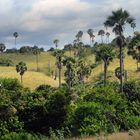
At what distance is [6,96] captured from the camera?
6069cm

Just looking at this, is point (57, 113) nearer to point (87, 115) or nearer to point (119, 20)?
point (87, 115)

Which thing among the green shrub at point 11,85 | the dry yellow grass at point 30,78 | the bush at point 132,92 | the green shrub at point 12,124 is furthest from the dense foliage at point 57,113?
the dry yellow grass at point 30,78

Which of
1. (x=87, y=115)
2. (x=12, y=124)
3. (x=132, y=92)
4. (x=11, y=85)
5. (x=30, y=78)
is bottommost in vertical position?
(x=12, y=124)

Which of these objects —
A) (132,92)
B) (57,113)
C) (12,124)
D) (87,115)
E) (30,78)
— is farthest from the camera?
(30,78)

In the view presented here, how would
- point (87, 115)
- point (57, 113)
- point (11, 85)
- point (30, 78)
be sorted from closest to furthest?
point (87, 115), point (57, 113), point (11, 85), point (30, 78)

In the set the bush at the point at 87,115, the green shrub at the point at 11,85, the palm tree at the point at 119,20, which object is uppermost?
the palm tree at the point at 119,20

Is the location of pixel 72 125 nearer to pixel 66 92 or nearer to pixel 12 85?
pixel 66 92

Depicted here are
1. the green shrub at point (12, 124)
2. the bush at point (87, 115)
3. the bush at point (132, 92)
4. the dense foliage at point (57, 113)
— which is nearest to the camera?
the bush at point (87, 115)

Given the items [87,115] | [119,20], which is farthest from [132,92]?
[87,115]


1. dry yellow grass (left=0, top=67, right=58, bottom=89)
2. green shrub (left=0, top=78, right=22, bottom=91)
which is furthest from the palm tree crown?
dry yellow grass (left=0, top=67, right=58, bottom=89)

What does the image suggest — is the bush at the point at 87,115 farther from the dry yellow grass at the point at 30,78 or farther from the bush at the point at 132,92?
the dry yellow grass at the point at 30,78

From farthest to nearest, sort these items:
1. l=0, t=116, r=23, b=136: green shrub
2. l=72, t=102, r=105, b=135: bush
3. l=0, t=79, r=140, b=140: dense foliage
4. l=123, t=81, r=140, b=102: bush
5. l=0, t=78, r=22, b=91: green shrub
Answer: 1. l=123, t=81, r=140, b=102: bush
2. l=0, t=78, r=22, b=91: green shrub
3. l=0, t=116, r=23, b=136: green shrub
4. l=0, t=79, r=140, b=140: dense foliage
5. l=72, t=102, r=105, b=135: bush

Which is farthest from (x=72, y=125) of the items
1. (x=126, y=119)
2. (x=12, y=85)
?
(x=12, y=85)

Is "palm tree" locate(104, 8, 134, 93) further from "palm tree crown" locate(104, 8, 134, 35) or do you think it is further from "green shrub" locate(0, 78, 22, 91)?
"green shrub" locate(0, 78, 22, 91)
